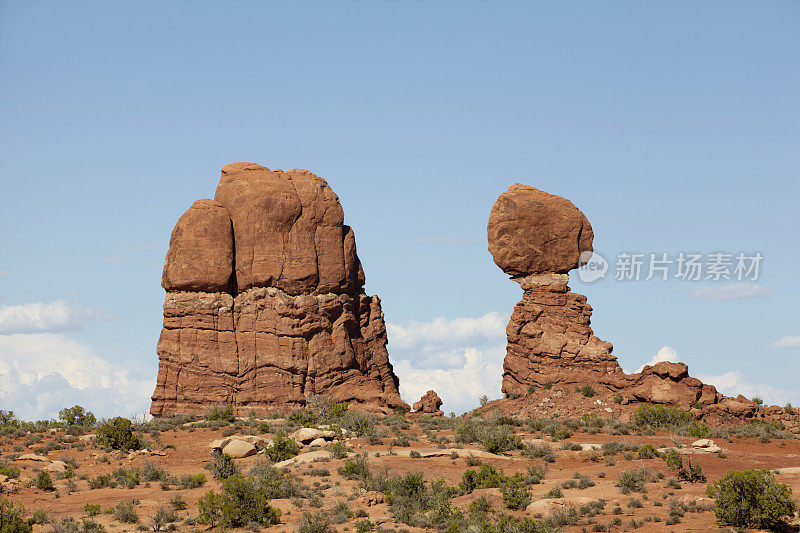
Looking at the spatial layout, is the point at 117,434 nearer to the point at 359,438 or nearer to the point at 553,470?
the point at 359,438

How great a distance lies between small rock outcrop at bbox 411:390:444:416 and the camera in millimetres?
50594

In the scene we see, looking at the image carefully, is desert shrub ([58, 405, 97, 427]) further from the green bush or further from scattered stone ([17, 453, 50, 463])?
the green bush

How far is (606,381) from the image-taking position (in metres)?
47.8

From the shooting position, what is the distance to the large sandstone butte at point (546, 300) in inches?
1913

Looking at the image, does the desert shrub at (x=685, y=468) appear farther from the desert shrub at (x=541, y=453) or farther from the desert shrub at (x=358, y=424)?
the desert shrub at (x=358, y=424)

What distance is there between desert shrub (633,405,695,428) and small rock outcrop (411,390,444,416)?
11.6m

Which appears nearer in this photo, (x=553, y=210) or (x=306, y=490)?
(x=306, y=490)

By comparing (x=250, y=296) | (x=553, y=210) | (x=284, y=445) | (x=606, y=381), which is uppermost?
(x=553, y=210)

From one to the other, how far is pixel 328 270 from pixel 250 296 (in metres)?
4.22

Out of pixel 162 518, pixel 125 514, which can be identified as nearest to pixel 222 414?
pixel 125 514

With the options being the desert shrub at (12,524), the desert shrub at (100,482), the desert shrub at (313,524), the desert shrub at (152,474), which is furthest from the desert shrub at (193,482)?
the desert shrub at (313,524)

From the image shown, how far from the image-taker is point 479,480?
94.1ft

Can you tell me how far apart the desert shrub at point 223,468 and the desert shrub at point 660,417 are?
18.5 meters

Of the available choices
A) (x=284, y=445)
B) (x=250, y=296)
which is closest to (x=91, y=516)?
(x=284, y=445)
